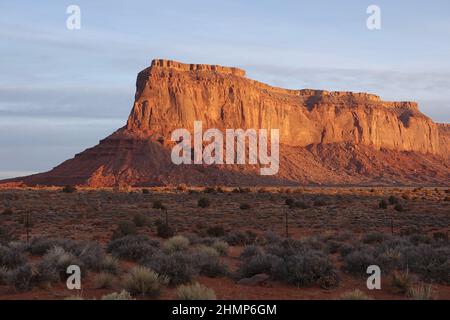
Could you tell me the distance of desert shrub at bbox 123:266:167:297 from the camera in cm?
1043

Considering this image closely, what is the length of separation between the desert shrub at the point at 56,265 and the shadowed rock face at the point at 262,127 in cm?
7697

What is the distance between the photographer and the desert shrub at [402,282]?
11.1 metres

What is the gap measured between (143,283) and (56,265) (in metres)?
2.78

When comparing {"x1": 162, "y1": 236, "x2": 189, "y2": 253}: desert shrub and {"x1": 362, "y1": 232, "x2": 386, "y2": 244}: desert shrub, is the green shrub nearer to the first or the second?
{"x1": 162, "y1": 236, "x2": 189, "y2": 253}: desert shrub

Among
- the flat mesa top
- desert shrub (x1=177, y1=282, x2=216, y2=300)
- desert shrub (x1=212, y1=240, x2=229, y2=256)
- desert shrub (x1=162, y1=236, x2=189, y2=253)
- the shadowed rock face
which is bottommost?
desert shrub (x1=212, y1=240, x2=229, y2=256)

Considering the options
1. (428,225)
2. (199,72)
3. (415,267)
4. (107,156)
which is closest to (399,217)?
→ (428,225)

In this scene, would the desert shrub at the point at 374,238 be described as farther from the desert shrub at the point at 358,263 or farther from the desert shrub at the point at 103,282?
the desert shrub at the point at 103,282

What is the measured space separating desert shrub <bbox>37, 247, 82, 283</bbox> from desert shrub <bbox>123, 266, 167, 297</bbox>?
5.94ft

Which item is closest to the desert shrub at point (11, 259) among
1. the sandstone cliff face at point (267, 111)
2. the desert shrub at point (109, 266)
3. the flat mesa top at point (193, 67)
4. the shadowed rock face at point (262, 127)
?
the desert shrub at point (109, 266)

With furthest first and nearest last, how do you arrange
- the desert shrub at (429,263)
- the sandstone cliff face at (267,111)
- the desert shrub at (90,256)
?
1. the sandstone cliff face at (267,111)
2. the desert shrub at (90,256)
3. the desert shrub at (429,263)

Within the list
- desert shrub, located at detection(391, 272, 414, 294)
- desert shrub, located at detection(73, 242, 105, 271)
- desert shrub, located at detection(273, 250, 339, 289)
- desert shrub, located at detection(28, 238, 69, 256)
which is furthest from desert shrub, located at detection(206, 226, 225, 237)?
desert shrub, located at detection(391, 272, 414, 294)
